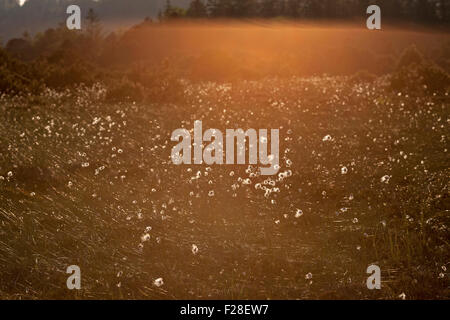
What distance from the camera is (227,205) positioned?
26.0ft

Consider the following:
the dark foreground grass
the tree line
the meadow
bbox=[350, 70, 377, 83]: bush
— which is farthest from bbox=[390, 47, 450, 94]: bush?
the tree line

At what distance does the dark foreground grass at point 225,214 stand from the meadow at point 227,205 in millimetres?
28

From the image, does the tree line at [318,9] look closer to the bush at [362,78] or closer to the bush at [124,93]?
the bush at [362,78]

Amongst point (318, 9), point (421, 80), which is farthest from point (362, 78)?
point (318, 9)

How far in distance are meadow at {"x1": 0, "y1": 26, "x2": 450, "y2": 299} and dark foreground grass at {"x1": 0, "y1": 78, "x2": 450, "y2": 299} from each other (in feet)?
0.09

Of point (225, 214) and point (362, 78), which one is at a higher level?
point (362, 78)

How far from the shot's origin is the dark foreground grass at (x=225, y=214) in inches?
214

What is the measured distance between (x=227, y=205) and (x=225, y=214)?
0.40 meters

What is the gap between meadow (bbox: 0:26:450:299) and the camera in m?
5.48

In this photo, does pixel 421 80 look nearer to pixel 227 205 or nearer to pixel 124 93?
pixel 124 93

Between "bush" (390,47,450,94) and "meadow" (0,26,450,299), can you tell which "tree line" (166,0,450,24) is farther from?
"meadow" (0,26,450,299)

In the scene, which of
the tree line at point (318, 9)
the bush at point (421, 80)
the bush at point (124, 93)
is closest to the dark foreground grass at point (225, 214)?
the bush at point (421, 80)
